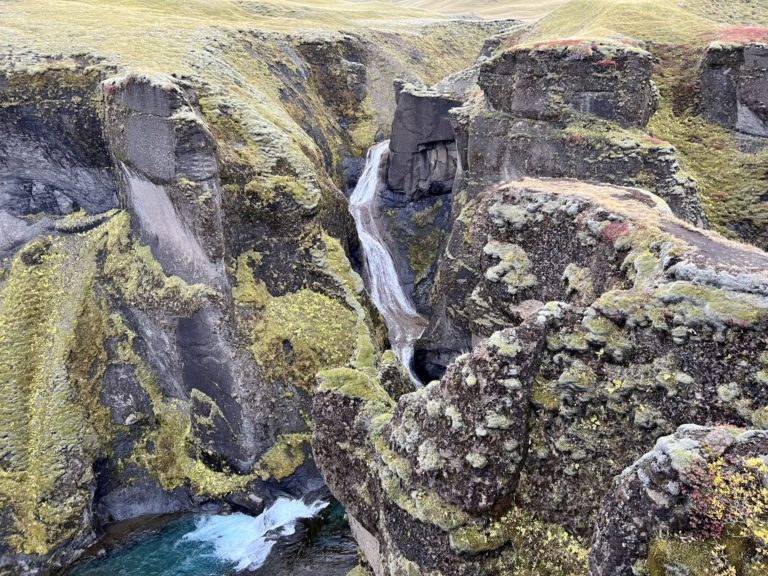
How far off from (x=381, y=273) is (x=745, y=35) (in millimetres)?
22914

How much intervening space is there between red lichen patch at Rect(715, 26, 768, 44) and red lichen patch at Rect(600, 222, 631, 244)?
1861cm

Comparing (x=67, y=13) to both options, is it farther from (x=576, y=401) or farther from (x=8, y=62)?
(x=576, y=401)

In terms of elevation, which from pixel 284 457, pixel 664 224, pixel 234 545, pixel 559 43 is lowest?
pixel 234 545

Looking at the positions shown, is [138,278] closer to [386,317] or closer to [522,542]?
[386,317]

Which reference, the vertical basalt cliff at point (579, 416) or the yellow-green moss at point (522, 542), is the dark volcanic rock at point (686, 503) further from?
the yellow-green moss at point (522, 542)

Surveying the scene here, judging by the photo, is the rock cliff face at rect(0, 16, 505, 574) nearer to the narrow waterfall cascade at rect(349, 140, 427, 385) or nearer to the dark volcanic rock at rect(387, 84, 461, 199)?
the narrow waterfall cascade at rect(349, 140, 427, 385)

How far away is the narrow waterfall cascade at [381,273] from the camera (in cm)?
3269

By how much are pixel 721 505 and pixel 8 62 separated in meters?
34.7

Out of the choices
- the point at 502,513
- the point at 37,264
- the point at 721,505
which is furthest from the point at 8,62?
the point at 721,505

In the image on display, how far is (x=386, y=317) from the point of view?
3422 cm


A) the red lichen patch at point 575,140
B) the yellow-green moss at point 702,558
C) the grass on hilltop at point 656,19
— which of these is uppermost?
the grass on hilltop at point 656,19

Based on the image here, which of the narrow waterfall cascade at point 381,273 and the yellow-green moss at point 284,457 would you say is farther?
the narrow waterfall cascade at point 381,273

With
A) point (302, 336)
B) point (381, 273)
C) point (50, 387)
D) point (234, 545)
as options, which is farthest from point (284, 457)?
point (381, 273)

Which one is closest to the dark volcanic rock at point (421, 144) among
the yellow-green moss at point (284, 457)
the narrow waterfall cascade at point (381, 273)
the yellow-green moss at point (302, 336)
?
the narrow waterfall cascade at point (381, 273)
